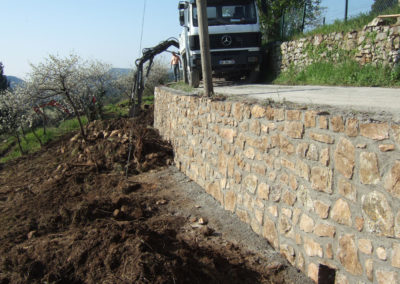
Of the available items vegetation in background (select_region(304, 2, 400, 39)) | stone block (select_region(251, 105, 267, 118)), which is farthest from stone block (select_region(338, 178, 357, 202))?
vegetation in background (select_region(304, 2, 400, 39))

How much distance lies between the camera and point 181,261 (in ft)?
12.2

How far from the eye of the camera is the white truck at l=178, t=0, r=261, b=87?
10.6m

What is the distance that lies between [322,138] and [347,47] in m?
6.67

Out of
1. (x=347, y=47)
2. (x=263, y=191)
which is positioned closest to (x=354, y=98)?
(x=263, y=191)

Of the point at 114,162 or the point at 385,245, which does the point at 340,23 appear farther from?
the point at 385,245

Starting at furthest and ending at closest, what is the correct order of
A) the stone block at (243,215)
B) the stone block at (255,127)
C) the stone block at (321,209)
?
the stone block at (243,215)
the stone block at (255,127)
the stone block at (321,209)

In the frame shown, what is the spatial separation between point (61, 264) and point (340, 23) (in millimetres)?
9708

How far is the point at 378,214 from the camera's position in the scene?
267cm

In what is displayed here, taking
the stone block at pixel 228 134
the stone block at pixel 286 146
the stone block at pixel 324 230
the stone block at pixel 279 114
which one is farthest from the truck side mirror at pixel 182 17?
the stone block at pixel 324 230

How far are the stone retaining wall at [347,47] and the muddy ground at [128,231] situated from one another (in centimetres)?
509

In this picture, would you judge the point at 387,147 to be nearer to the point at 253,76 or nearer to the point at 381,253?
the point at 381,253

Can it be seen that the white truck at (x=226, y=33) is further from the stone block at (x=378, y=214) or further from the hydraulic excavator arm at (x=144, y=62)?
the stone block at (x=378, y=214)

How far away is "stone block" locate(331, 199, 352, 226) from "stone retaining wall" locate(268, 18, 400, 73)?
559 cm

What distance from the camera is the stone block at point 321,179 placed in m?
3.21
